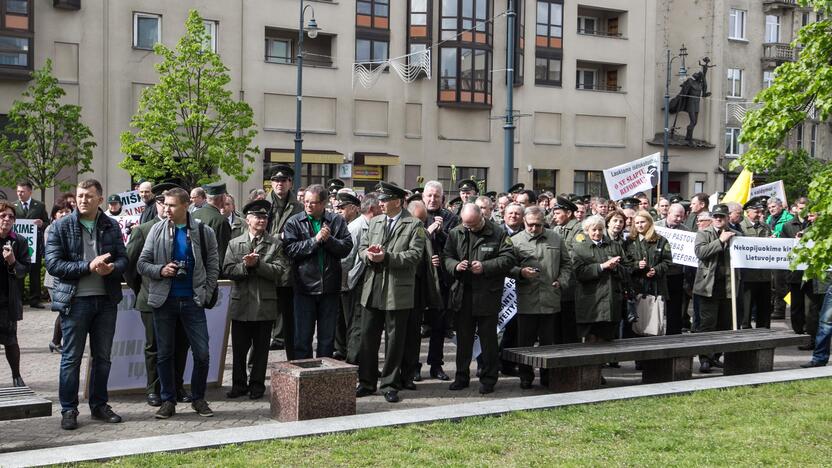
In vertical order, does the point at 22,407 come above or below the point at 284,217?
below

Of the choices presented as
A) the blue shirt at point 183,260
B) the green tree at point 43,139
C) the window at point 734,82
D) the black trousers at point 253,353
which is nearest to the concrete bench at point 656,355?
the black trousers at point 253,353

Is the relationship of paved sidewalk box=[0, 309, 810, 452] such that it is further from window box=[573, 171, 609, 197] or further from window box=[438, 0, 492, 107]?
window box=[573, 171, 609, 197]

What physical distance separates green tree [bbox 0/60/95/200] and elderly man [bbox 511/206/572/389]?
80.8 ft

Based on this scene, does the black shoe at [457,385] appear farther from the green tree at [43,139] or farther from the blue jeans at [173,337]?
the green tree at [43,139]

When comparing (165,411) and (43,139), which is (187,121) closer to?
(43,139)

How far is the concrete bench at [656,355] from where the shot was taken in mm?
10062

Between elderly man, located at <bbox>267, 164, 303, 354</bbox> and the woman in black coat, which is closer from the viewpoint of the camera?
the woman in black coat

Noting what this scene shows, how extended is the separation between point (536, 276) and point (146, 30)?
3203 cm

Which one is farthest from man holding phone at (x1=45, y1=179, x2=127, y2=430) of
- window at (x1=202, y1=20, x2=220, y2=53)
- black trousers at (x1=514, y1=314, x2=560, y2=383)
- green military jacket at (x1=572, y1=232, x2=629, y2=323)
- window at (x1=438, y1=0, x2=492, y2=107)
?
window at (x1=438, y1=0, x2=492, y2=107)

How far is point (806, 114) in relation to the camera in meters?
8.73

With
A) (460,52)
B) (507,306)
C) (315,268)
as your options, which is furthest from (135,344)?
(460,52)

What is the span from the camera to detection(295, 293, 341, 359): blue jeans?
10156mm

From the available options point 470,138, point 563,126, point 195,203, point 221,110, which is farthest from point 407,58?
point 195,203

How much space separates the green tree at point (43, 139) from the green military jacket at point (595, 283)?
2467 cm
